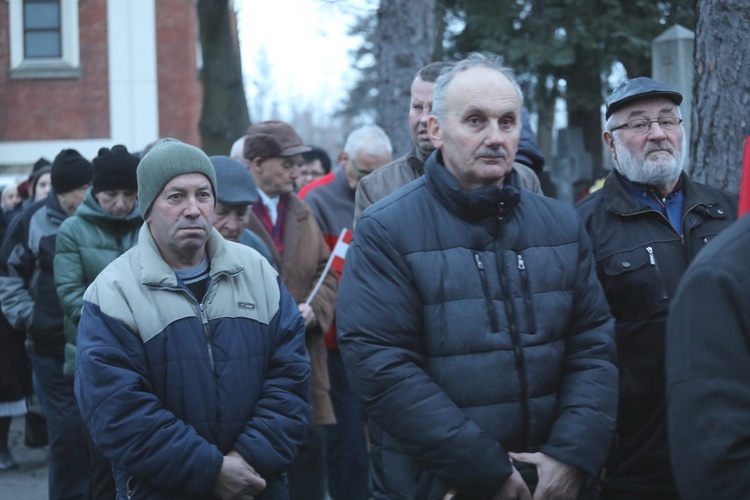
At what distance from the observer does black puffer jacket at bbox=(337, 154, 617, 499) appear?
11.1ft

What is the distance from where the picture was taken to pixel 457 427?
11.0 ft

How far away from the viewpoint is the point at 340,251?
22.0ft

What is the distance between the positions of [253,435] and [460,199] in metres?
1.21

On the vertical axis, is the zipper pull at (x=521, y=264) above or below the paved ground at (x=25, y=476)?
above

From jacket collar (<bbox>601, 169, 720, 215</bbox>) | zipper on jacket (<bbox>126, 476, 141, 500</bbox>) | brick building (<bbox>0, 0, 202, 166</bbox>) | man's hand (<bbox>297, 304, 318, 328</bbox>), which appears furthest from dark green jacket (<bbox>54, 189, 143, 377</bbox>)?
brick building (<bbox>0, 0, 202, 166</bbox>)

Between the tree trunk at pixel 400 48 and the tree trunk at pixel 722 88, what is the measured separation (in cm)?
433

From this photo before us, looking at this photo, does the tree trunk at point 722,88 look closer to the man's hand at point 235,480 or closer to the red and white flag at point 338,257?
the red and white flag at point 338,257

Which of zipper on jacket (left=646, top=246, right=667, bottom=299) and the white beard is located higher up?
the white beard

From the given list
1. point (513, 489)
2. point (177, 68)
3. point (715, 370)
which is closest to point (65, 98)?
point (177, 68)

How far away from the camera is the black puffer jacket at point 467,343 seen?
339cm

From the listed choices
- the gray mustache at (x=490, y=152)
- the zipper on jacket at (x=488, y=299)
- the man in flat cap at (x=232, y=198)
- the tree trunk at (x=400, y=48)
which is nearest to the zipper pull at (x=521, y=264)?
the zipper on jacket at (x=488, y=299)

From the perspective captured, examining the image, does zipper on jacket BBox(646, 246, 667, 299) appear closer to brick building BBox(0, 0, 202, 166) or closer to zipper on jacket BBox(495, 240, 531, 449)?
zipper on jacket BBox(495, 240, 531, 449)

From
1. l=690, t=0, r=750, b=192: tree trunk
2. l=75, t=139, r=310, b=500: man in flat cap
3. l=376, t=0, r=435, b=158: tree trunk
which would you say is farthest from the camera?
l=376, t=0, r=435, b=158: tree trunk

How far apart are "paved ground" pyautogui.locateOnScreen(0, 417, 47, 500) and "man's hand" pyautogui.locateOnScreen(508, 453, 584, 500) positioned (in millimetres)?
5381
